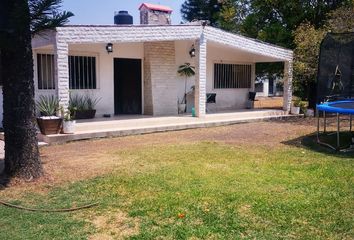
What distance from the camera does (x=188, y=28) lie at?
518 inches

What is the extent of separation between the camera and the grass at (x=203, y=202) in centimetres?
422

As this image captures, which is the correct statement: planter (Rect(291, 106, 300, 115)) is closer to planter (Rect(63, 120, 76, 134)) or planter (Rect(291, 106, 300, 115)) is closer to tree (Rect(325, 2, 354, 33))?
tree (Rect(325, 2, 354, 33))

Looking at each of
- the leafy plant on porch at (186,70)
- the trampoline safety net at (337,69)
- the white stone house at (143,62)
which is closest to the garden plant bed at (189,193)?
the trampoline safety net at (337,69)

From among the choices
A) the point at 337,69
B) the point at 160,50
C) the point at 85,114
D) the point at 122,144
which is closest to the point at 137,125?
the point at 85,114

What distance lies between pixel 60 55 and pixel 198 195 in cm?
650

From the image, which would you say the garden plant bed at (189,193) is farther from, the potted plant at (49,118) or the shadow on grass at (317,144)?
the potted plant at (49,118)

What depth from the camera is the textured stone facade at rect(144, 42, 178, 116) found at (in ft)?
47.9

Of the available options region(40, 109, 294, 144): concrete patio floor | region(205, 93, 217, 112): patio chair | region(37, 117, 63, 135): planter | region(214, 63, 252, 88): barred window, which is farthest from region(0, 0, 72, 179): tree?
region(214, 63, 252, 88): barred window

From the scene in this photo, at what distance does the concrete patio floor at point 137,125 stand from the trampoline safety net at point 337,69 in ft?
11.7

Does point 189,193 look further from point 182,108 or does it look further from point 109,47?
point 182,108

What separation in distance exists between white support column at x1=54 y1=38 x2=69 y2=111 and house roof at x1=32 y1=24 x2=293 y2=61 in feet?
0.59

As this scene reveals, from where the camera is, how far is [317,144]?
31.2 feet

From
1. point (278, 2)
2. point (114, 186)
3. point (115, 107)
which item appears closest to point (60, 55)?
point (115, 107)

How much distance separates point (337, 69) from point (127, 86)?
24.0 feet
